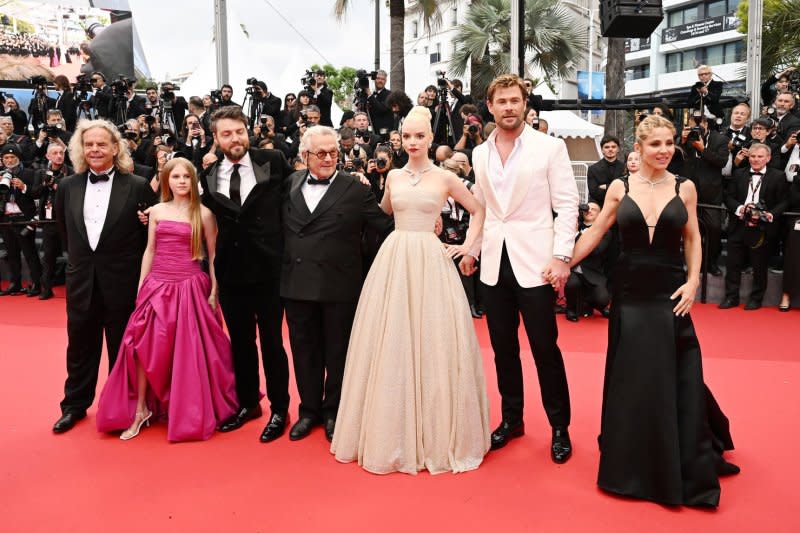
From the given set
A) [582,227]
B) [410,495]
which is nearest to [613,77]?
[582,227]

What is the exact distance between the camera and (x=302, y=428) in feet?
12.2

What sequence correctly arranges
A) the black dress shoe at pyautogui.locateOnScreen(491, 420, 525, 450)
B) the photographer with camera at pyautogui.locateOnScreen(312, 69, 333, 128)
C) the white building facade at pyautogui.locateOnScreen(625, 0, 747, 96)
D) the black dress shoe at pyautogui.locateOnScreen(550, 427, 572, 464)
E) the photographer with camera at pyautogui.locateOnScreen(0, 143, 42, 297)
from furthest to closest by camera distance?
the white building facade at pyautogui.locateOnScreen(625, 0, 747, 96) < the photographer with camera at pyautogui.locateOnScreen(312, 69, 333, 128) < the photographer with camera at pyautogui.locateOnScreen(0, 143, 42, 297) < the black dress shoe at pyautogui.locateOnScreen(491, 420, 525, 450) < the black dress shoe at pyautogui.locateOnScreen(550, 427, 572, 464)

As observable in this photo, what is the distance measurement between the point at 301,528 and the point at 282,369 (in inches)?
50.0

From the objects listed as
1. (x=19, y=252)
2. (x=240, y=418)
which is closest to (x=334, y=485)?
(x=240, y=418)

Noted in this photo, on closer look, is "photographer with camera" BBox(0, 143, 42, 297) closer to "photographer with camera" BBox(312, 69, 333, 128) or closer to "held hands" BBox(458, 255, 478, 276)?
"photographer with camera" BBox(312, 69, 333, 128)

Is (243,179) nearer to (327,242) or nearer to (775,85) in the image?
(327,242)

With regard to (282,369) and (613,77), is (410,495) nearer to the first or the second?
(282,369)

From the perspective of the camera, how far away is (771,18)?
14.9m

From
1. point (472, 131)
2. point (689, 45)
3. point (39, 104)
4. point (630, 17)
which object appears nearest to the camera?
point (630, 17)

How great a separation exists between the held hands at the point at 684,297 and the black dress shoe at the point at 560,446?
2.81 feet

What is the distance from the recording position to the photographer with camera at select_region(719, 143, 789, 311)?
6.79m

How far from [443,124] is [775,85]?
4.04 metres

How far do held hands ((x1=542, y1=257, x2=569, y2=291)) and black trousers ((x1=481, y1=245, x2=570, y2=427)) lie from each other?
0.07 m

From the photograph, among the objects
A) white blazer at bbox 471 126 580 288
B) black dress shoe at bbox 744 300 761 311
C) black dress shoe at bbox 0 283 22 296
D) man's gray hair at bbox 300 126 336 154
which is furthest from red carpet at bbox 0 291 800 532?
black dress shoe at bbox 0 283 22 296
